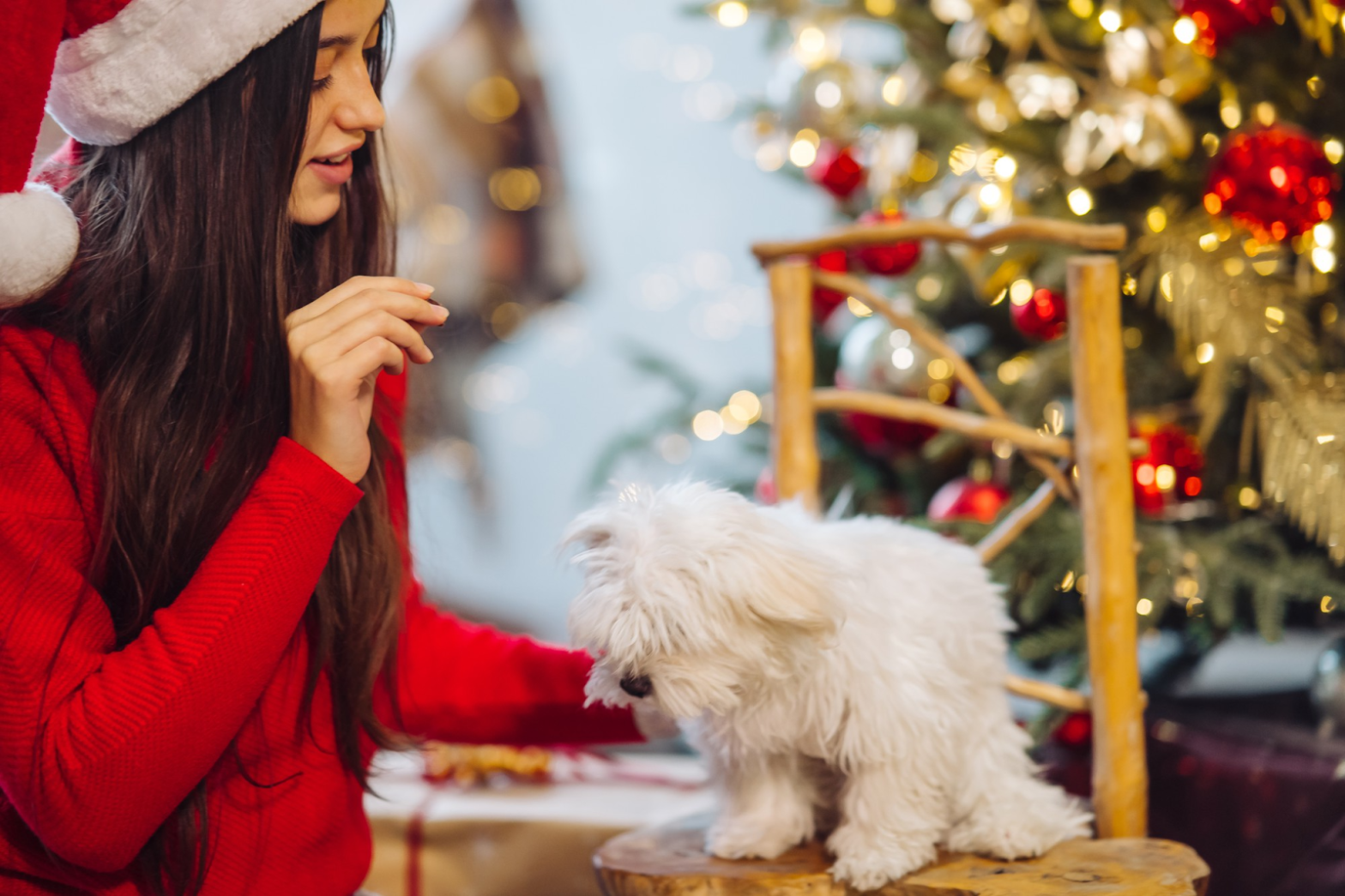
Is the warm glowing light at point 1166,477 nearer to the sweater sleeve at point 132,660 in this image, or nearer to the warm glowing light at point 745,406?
the warm glowing light at point 745,406

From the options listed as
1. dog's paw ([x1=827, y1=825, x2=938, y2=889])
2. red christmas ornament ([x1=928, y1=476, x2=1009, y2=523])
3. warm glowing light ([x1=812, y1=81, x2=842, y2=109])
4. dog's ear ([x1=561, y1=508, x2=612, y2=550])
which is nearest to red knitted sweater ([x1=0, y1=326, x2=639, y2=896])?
dog's ear ([x1=561, y1=508, x2=612, y2=550])

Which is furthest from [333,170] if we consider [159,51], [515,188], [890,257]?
[515,188]

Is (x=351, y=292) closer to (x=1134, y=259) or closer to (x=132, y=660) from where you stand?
(x=132, y=660)

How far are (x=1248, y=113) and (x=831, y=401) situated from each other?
2.44ft

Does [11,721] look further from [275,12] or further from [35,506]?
[275,12]

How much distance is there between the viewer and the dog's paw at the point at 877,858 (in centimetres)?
78

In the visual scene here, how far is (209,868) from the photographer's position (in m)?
0.79

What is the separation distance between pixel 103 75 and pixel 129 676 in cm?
39

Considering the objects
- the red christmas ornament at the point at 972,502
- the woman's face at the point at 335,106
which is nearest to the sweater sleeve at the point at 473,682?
the woman's face at the point at 335,106

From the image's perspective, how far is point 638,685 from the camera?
28.2 inches

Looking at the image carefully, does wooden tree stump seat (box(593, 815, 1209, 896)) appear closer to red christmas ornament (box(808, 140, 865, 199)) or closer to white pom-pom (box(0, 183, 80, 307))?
white pom-pom (box(0, 183, 80, 307))

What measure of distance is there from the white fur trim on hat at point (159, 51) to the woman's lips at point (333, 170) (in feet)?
0.33

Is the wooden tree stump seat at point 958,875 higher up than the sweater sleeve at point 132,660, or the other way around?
the sweater sleeve at point 132,660

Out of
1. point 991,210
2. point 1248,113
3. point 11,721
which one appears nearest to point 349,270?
point 11,721
